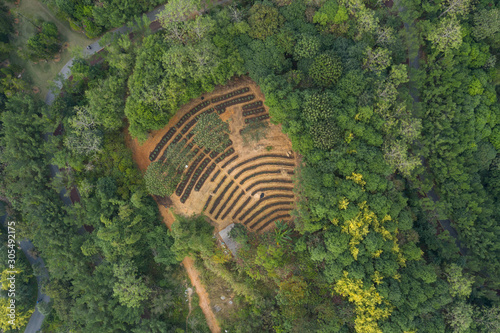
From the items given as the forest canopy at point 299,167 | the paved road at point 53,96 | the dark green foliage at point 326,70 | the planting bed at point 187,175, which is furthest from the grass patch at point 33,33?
the dark green foliage at point 326,70

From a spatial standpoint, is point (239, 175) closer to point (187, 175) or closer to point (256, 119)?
point (187, 175)

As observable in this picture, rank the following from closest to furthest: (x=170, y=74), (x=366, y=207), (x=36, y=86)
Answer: (x=366, y=207), (x=170, y=74), (x=36, y=86)

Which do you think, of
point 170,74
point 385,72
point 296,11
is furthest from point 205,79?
point 385,72

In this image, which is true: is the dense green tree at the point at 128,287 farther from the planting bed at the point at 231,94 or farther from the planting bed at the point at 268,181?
the planting bed at the point at 231,94

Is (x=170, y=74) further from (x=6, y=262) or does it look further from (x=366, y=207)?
(x=6, y=262)

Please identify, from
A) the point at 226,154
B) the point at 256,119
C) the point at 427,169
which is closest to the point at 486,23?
the point at 427,169

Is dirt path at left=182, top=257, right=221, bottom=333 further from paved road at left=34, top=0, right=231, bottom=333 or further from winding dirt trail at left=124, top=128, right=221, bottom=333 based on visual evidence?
paved road at left=34, top=0, right=231, bottom=333
